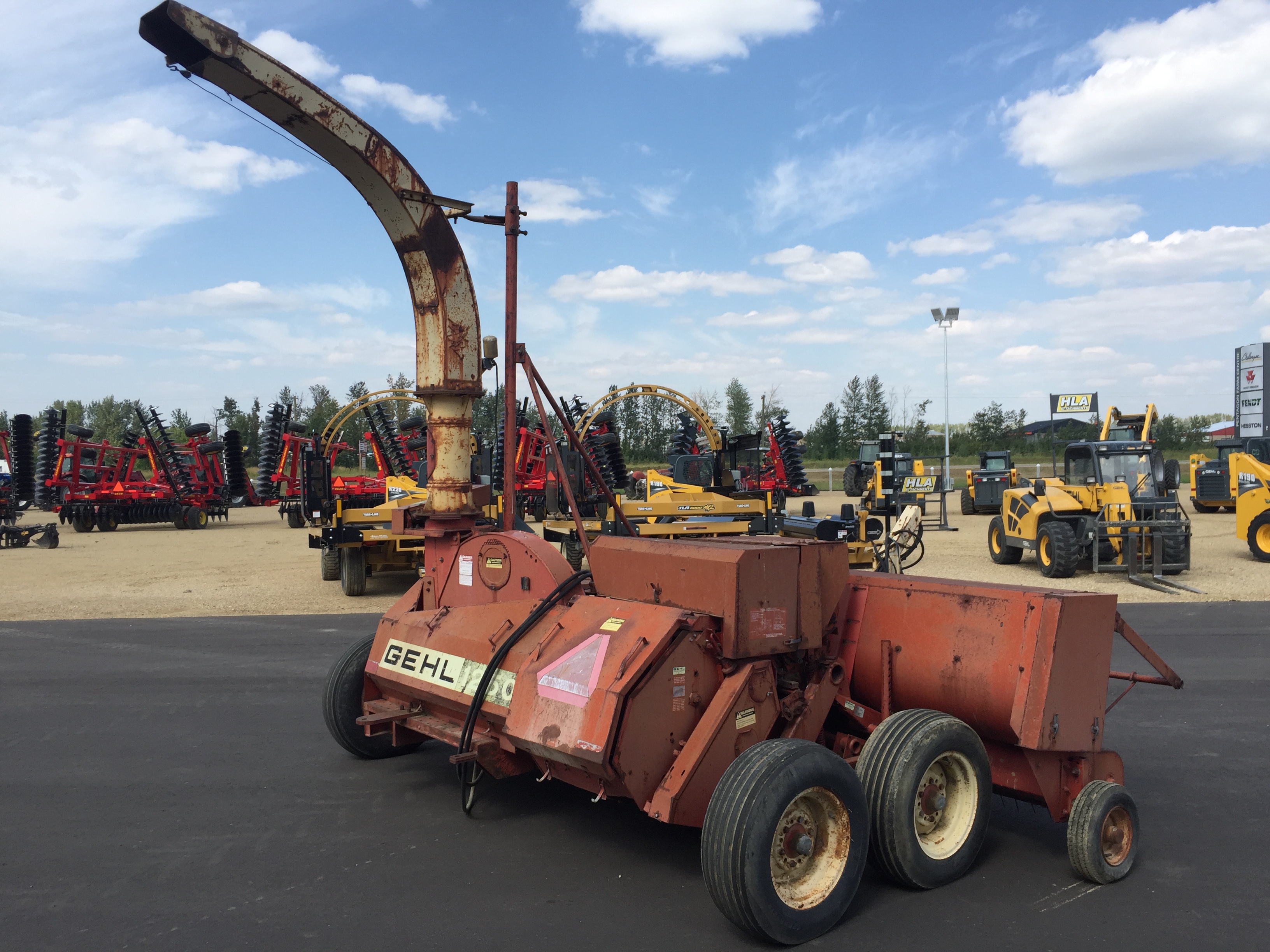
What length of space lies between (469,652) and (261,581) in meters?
12.5

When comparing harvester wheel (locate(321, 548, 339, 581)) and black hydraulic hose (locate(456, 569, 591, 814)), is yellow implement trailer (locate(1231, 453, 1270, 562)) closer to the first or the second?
harvester wheel (locate(321, 548, 339, 581))

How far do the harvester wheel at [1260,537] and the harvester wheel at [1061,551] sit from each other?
13.9 ft

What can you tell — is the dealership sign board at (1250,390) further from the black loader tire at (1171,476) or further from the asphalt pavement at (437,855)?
the asphalt pavement at (437,855)

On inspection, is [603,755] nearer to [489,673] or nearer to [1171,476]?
[489,673]

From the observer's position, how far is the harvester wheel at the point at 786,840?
12.3ft

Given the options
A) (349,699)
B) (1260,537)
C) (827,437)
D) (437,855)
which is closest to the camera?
(437,855)

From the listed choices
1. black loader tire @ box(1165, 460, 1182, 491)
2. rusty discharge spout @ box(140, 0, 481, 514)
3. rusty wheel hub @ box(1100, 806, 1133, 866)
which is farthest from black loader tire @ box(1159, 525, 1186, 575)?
rusty discharge spout @ box(140, 0, 481, 514)

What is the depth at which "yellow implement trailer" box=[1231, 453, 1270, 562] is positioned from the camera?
17.2 meters

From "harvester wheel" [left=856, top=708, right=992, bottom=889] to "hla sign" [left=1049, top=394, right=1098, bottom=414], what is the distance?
22.3 meters

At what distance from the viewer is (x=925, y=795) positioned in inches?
176

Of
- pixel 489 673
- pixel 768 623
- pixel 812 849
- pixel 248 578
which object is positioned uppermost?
pixel 768 623

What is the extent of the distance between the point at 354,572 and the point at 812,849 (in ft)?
37.3

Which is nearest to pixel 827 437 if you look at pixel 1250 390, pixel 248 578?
pixel 1250 390

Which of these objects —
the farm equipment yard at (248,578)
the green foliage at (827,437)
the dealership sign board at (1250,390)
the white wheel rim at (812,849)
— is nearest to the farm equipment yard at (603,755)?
the white wheel rim at (812,849)
